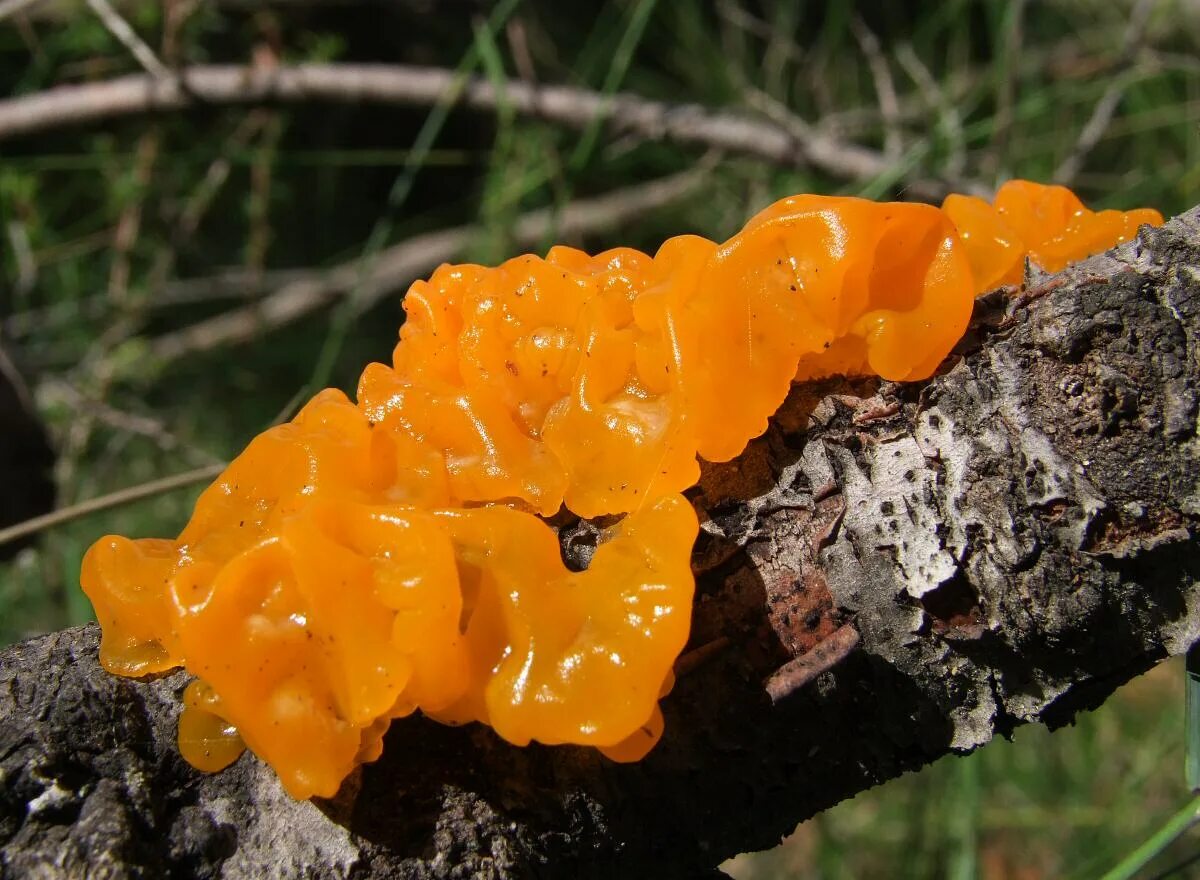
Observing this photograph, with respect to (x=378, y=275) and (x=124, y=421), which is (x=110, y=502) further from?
(x=378, y=275)

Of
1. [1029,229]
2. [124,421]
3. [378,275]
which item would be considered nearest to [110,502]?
[124,421]

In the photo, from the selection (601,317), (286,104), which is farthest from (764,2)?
(601,317)

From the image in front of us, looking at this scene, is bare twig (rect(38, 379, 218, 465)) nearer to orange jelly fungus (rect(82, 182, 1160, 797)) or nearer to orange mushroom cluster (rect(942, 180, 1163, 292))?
orange jelly fungus (rect(82, 182, 1160, 797))

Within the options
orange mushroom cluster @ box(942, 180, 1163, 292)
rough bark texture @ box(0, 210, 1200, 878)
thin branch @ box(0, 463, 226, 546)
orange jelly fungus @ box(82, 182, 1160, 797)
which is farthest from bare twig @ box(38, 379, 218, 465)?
orange mushroom cluster @ box(942, 180, 1163, 292)

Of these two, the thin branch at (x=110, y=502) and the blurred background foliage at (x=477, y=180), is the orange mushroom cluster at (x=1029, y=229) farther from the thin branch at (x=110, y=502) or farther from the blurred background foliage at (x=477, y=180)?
the thin branch at (x=110, y=502)

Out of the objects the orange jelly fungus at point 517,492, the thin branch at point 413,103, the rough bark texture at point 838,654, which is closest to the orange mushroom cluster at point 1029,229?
the orange jelly fungus at point 517,492
